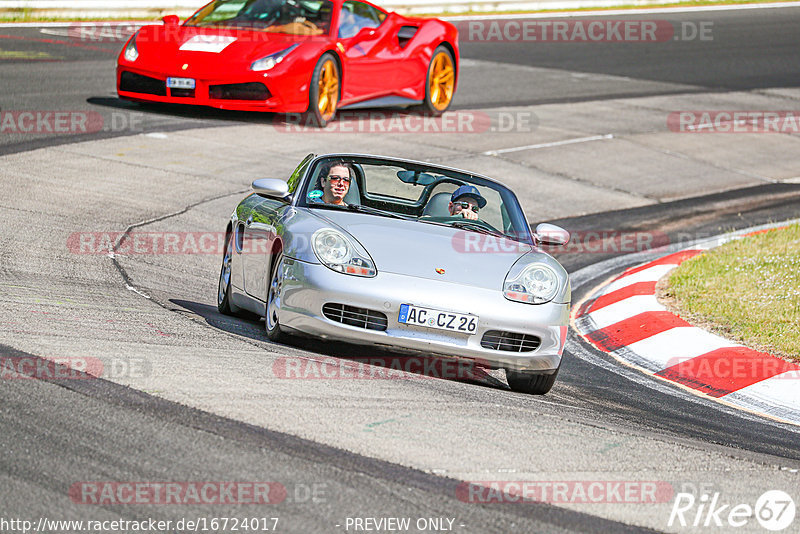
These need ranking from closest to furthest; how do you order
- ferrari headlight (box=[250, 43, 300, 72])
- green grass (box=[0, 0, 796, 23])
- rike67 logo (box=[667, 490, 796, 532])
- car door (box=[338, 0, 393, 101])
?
rike67 logo (box=[667, 490, 796, 532]), ferrari headlight (box=[250, 43, 300, 72]), car door (box=[338, 0, 393, 101]), green grass (box=[0, 0, 796, 23])

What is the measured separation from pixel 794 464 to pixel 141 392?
276cm

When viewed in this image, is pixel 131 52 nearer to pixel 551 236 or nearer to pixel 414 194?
pixel 414 194

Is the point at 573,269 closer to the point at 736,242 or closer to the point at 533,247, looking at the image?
the point at 736,242

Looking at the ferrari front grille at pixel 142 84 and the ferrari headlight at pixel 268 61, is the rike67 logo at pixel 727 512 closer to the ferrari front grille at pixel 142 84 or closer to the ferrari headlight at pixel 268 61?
the ferrari headlight at pixel 268 61

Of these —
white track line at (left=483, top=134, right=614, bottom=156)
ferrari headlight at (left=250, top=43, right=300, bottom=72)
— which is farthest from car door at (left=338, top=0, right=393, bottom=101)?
white track line at (left=483, top=134, right=614, bottom=156)

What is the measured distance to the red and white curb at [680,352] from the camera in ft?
22.0

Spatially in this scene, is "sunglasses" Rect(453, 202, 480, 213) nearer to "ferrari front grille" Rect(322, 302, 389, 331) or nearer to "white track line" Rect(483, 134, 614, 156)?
"ferrari front grille" Rect(322, 302, 389, 331)

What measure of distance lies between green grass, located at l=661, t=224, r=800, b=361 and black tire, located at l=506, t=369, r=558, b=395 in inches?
72.6

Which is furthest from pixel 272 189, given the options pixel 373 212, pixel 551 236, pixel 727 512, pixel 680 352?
pixel 727 512

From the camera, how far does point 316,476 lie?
13.0 feet

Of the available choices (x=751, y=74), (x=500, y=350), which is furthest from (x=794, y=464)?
(x=751, y=74)

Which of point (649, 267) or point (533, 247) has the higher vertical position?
point (533, 247)

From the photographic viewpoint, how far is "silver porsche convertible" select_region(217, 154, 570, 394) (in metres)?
5.83

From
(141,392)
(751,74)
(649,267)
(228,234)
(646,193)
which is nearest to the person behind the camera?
(141,392)
